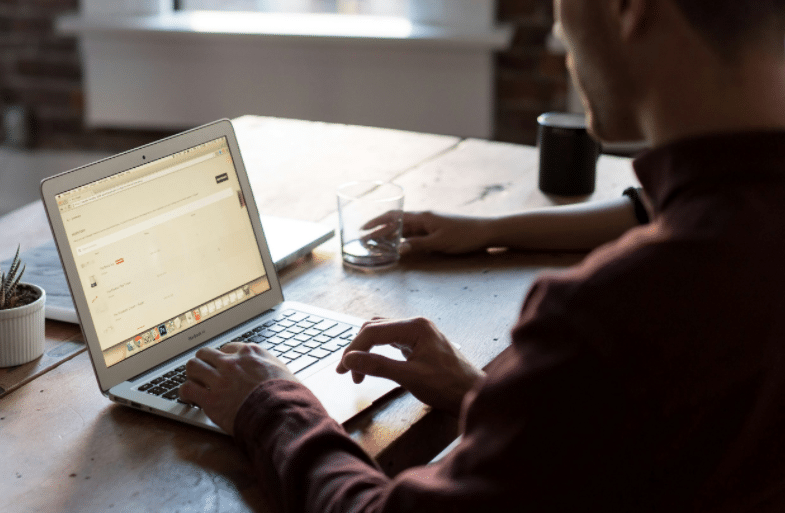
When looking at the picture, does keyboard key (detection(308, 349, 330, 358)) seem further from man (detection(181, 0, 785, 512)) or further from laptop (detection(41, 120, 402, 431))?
man (detection(181, 0, 785, 512))

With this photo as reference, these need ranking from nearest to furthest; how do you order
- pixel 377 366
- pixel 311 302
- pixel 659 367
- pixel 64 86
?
pixel 659 367 < pixel 377 366 < pixel 311 302 < pixel 64 86

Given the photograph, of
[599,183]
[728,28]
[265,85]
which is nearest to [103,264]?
[728,28]

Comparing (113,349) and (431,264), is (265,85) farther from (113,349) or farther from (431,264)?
(113,349)

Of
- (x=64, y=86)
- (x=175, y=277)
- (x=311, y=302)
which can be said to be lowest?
(x=64, y=86)

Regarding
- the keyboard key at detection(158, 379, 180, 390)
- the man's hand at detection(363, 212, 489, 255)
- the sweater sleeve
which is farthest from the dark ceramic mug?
the sweater sleeve

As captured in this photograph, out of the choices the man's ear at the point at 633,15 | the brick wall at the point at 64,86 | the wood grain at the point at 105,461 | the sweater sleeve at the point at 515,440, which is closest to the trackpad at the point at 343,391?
the wood grain at the point at 105,461

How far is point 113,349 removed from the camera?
0.90 m

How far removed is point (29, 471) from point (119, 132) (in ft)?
8.40

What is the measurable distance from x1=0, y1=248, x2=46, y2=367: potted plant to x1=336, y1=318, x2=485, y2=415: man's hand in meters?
0.36

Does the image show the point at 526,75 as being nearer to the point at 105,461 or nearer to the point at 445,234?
the point at 445,234

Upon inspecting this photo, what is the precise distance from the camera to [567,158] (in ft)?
4.96

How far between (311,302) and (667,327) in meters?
0.68

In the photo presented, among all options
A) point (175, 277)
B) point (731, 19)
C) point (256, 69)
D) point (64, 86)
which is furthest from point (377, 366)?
point (64, 86)

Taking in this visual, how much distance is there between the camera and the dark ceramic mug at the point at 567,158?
1.51m
